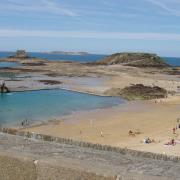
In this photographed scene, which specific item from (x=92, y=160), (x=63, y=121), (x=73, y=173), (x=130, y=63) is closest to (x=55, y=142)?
(x=92, y=160)

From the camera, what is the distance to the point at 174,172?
285cm

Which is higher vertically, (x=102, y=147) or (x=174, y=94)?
(x=102, y=147)

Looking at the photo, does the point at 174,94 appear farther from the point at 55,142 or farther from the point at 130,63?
the point at 130,63

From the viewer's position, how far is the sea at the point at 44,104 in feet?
113

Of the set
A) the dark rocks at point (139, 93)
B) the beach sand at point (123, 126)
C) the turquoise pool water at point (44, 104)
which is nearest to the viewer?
the beach sand at point (123, 126)

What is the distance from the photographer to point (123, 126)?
102 ft

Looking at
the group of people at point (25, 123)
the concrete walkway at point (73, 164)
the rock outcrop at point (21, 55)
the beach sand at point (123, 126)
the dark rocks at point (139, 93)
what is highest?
the concrete walkway at point (73, 164)

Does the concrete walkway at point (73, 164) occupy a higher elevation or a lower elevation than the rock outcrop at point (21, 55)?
higher

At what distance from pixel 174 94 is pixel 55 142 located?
4909 cm

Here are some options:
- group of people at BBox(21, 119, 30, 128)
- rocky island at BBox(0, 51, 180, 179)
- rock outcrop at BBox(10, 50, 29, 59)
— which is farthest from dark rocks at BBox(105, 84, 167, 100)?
rock outcrop at BBox(10, 50, 29, 59)

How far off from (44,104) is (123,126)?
13.0 m

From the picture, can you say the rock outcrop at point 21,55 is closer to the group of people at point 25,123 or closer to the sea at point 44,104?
the sea at point 44,104

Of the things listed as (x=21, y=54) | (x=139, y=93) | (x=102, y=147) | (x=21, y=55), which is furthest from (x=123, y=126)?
(x=21, y=54)

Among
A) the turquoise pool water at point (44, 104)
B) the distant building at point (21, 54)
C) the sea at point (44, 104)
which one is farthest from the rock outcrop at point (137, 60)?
the turquoise pool water at point (44, 104)
